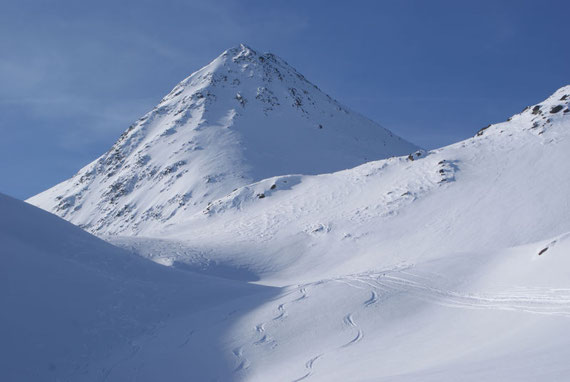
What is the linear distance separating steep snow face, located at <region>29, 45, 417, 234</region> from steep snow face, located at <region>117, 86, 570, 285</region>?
21.8 m

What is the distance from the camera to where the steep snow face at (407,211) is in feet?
74.7

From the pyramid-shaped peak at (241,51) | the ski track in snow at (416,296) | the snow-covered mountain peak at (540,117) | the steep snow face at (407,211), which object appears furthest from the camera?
the pyramid-shaped peak at (241,51)

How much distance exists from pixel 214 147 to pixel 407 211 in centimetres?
4565

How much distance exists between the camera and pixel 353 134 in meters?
80.6

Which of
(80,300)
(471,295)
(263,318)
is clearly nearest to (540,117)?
(471,295)

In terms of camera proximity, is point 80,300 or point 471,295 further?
point 80,300

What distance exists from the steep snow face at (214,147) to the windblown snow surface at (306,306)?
34.5m

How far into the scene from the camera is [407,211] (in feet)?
89.6

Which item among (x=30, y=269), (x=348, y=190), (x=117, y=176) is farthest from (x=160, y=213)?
(x=30, y=269)

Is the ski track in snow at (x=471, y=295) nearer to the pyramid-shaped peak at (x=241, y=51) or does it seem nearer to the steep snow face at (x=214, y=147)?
the steep snow face at (x=214, y=147)

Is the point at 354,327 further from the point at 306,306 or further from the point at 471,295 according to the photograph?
the point at 471,295

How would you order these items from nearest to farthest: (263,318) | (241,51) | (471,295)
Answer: (471,295) → (263,318) → (241,51)

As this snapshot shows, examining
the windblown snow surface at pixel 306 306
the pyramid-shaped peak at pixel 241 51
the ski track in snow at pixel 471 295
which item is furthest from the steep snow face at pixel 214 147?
the ski track in snow at pixel 471 295

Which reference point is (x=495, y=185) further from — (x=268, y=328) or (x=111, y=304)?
(x=111, y=304)
